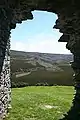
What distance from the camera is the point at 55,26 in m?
16.1

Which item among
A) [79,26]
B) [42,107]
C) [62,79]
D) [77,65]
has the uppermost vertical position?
[79,26]

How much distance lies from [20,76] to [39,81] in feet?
8.96

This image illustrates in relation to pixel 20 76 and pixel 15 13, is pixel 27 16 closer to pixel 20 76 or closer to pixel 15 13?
pixel 15 13

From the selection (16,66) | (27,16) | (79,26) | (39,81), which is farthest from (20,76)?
(79,26)

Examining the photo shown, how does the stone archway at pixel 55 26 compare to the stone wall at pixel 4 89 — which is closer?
the stone archway at pixel 55 26

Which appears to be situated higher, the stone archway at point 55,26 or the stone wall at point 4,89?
the stone archway at point 55,26

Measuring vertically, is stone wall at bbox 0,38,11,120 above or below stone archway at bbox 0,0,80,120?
below

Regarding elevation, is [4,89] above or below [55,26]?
below

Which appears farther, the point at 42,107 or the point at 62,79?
the point at 62,79

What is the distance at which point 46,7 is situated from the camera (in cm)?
1516

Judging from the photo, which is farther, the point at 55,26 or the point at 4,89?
the point at 55,26

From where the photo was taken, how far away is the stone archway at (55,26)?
13914mm

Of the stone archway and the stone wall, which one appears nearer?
the stone archway

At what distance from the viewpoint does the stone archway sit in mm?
13914
